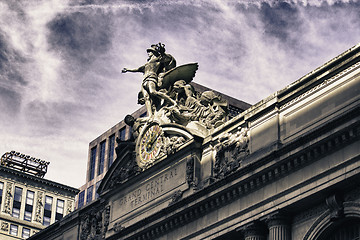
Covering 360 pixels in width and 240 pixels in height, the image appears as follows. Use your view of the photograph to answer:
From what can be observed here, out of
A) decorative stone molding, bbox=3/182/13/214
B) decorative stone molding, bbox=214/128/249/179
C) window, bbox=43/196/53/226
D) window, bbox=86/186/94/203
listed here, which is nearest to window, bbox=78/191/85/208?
window, bbox=86/186/94/203

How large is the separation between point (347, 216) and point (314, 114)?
600cm

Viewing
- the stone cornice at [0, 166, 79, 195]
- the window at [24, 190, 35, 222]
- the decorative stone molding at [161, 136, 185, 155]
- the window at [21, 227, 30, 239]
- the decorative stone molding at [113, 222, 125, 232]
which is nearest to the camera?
the decorative stone molding at [161, 136, 185, 155]

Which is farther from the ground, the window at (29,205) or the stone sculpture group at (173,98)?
the window at (29,205)

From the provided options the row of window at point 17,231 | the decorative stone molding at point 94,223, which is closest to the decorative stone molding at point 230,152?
the decorative stone molding at point 94,223

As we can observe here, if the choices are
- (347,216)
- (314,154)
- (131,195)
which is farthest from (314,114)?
(131,195)

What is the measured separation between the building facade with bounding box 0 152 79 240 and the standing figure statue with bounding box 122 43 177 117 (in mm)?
58717

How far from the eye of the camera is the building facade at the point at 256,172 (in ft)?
148

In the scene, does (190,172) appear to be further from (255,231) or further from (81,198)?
(81,198)

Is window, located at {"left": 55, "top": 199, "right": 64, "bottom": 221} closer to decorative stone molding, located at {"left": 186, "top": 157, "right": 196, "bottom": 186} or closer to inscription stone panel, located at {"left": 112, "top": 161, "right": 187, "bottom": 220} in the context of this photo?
inscription stone panel, located at {"left": 112, "top": 161, "right": 187, "bottom": 220}

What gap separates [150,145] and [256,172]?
12.1 meters

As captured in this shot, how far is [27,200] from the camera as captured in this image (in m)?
120

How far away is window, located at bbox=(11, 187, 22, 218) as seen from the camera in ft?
388

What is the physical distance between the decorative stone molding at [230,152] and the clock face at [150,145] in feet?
19.7

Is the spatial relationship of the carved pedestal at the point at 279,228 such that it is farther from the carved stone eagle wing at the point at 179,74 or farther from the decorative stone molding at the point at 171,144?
the carved stone eagle wing at the point at 179,74
